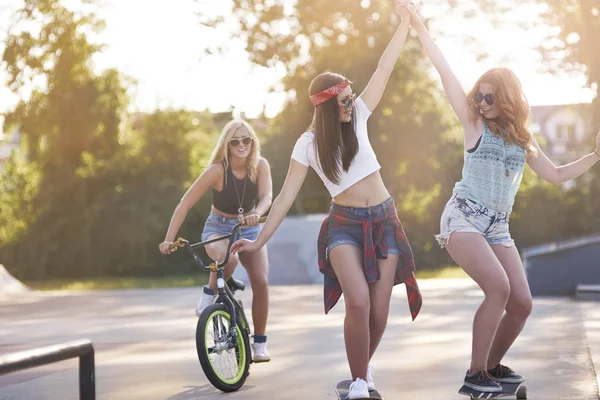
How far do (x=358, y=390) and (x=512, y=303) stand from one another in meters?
0.96

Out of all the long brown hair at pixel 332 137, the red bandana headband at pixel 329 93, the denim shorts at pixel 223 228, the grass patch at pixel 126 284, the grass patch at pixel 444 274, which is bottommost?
the grass patch at pixel 444 274

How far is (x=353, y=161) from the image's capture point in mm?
5766

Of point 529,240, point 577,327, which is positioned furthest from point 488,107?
point 529,240

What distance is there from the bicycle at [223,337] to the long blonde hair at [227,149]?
1.81ft

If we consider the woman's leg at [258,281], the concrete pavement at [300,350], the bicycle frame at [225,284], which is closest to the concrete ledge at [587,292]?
the concrete pavement at [300,350]

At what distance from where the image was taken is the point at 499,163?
18.6 ft

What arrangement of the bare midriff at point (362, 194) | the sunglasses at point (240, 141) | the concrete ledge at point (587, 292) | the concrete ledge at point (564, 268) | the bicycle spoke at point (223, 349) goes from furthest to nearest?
the concrete ledge at point (564, 268) < the concrete ledge at point (587, 292) < the sunglasses at point (240, 141) < the bicycle spoke at point (223, 349) < the bare midriff at point (362, 194)

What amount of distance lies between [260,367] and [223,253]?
984 mm

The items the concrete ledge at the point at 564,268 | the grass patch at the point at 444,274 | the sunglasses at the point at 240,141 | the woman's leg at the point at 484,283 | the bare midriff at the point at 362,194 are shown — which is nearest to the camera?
the woman's leg at the point at 484,283

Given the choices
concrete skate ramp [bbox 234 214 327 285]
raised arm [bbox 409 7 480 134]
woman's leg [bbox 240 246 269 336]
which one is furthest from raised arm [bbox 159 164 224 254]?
concrete skate ramp [bbox 234 214 327 285]

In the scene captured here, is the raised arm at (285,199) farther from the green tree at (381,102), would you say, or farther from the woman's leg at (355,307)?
the green tree at (381,102)

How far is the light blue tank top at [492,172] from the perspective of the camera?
5.68m

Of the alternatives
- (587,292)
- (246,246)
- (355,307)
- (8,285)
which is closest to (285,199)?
(246,246)

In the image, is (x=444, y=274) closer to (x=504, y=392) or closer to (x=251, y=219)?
(x=251, y=219)
